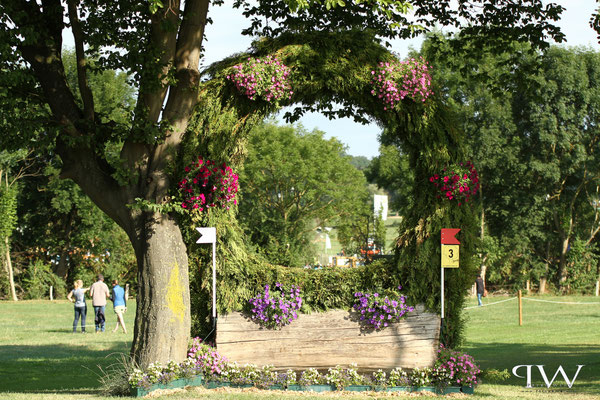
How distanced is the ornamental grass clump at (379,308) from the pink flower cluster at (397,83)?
2890mm

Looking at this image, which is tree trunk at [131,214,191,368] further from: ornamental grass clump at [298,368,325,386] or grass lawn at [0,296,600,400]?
ornamental grass clump at [298,368,325,386]

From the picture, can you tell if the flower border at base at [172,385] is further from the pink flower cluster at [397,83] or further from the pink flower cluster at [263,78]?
the pink flower cluster at [397,83]

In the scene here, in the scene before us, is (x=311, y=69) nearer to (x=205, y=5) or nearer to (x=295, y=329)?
(x=205, y=5)

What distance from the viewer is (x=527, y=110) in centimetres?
4275

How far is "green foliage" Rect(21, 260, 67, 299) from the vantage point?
42000mm

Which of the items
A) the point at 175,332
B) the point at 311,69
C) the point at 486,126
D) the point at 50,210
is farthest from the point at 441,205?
the point at 50,210

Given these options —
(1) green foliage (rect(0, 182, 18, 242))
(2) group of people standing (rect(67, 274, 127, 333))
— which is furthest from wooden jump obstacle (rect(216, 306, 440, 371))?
(1) green foliage (rect(0, 182, 18, 242))

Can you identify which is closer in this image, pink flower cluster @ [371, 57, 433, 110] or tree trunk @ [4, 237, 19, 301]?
pink flower cluster @ [371, 57, 433, 110]

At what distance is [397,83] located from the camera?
1091cm

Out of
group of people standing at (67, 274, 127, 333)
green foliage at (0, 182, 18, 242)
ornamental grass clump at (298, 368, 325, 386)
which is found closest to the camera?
ornamental grass clump at (298, 368, 325, 386)

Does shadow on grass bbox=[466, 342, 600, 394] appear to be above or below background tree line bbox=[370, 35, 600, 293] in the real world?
below

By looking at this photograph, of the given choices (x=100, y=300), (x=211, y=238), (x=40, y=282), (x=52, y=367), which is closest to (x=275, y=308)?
(x=211, y=238)

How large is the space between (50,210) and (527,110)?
1163 inches

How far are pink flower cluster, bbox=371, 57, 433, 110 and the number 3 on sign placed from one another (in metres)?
2.27
